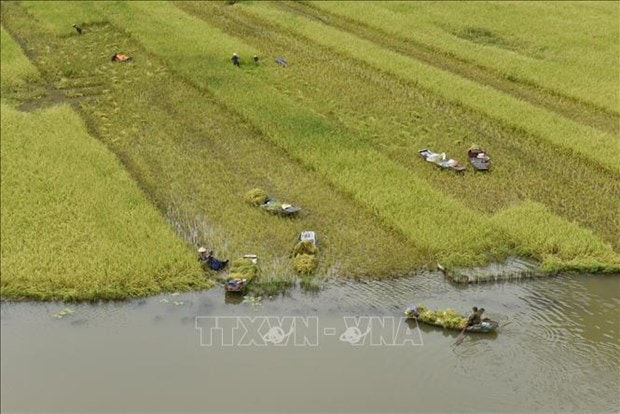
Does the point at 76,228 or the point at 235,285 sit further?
the point at 76,228

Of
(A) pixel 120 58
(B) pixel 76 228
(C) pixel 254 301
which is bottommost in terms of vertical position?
(A) pixel 120 58

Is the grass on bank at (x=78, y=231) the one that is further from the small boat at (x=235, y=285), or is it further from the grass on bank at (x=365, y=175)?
the grass on bank at (x=365, y=175)

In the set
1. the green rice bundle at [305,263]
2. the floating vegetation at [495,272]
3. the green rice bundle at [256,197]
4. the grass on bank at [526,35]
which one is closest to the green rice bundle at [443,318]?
the floating vegetation at [495,272]

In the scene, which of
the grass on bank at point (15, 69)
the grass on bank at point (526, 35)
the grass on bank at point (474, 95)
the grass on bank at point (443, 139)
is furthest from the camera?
the grass on bank at point (526, 35)

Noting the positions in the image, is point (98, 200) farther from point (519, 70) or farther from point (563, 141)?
point (519, 70)

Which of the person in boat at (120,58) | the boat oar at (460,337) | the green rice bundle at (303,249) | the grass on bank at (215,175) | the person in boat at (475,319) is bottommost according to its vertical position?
the person in boat at (120,58)

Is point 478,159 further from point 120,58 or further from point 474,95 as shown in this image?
point 120,58

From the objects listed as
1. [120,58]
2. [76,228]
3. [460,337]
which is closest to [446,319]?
[460,337]
